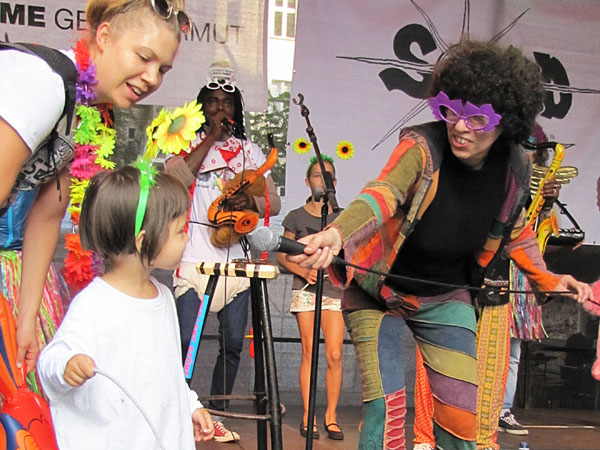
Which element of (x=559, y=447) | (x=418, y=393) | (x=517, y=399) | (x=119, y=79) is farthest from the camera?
(x=517, y=399)

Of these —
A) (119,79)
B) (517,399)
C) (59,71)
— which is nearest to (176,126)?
(119,79)

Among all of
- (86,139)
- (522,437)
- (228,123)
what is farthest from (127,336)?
(522,437)

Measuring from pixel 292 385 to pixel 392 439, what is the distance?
3.50 meters

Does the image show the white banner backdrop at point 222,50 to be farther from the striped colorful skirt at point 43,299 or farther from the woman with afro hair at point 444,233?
the striped colorful skirt at point 43,299

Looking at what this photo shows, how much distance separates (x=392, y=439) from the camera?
9.66 ft

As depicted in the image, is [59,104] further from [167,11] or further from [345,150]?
[345,150]

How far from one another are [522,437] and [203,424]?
4.01 metres

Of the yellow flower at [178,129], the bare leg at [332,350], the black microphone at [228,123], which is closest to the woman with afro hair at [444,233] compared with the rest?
the yellow flower at [178,129]

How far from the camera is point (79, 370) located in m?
1.99

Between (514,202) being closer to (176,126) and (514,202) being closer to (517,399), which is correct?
(176,126)

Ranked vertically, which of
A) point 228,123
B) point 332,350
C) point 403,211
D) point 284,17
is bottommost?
point 332,350

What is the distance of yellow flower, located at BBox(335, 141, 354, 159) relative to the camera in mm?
5543

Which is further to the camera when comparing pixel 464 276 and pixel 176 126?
pixel 464 276

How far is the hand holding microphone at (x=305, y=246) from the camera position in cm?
237
